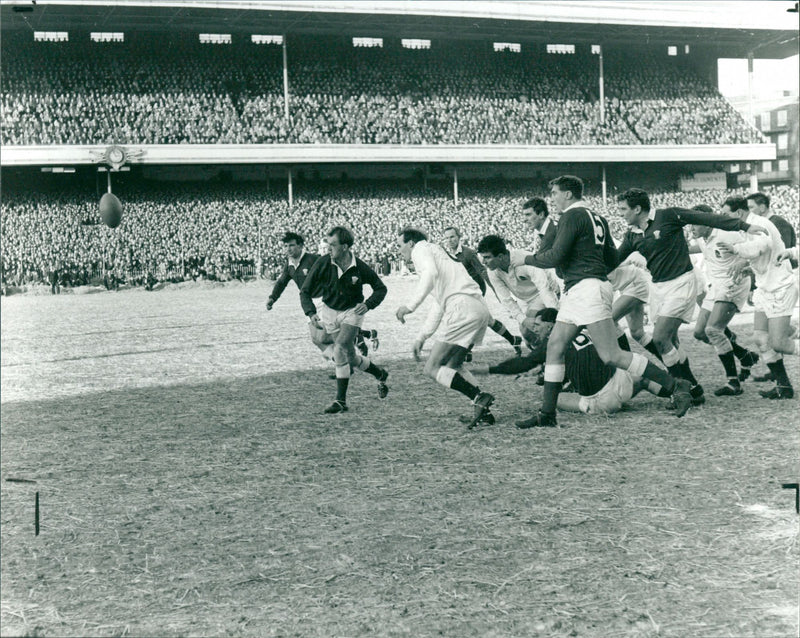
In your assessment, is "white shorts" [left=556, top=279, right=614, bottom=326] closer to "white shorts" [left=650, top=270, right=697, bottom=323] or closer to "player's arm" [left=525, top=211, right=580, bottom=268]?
"player's arm" [left=525, top=211, right=580, bottom=268]

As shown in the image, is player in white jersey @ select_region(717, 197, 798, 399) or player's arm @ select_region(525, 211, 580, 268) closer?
player's arm @ select_region(525, 211, 580, 268)

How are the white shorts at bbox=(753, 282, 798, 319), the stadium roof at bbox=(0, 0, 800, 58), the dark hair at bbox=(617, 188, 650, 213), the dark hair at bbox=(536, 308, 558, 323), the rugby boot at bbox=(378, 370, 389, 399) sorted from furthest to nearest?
1. the stadium roof at bbox=(0, 0, 800, 58)
2. the rugby boot at bbox=(378, 370, 389, 399)
3. the dark hair at bbox=(536, 308, 558, 323)
4. the white shorts at bbox=(753, 282, 798, 319)
5. the dark hair at bbox=(617, 188, 650, 213)

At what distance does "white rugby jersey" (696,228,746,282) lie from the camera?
8906 mm

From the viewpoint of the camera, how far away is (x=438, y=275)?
25.7ft

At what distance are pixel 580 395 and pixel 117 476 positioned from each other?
4.09 m

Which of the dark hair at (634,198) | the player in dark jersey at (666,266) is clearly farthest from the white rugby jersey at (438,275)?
the dark hair at (634,198)

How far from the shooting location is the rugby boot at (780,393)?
8539mm

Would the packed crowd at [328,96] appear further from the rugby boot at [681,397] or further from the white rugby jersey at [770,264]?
the rugby boot at [681,397]

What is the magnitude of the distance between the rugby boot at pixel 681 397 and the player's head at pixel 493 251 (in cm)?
228

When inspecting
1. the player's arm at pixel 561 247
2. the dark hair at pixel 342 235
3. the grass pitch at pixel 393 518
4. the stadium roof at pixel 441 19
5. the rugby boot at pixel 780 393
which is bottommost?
the grass pitch at pixel 393 518

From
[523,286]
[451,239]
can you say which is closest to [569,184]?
[523,286]

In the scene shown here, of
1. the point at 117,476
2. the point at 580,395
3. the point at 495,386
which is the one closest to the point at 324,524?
the point at 117,476

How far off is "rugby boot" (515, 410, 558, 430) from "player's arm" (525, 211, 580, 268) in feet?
4.26

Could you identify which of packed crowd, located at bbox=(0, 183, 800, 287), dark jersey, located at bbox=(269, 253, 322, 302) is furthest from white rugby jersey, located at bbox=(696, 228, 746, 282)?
packed crowd, located at bbox=(0, 183, 800, 287)
